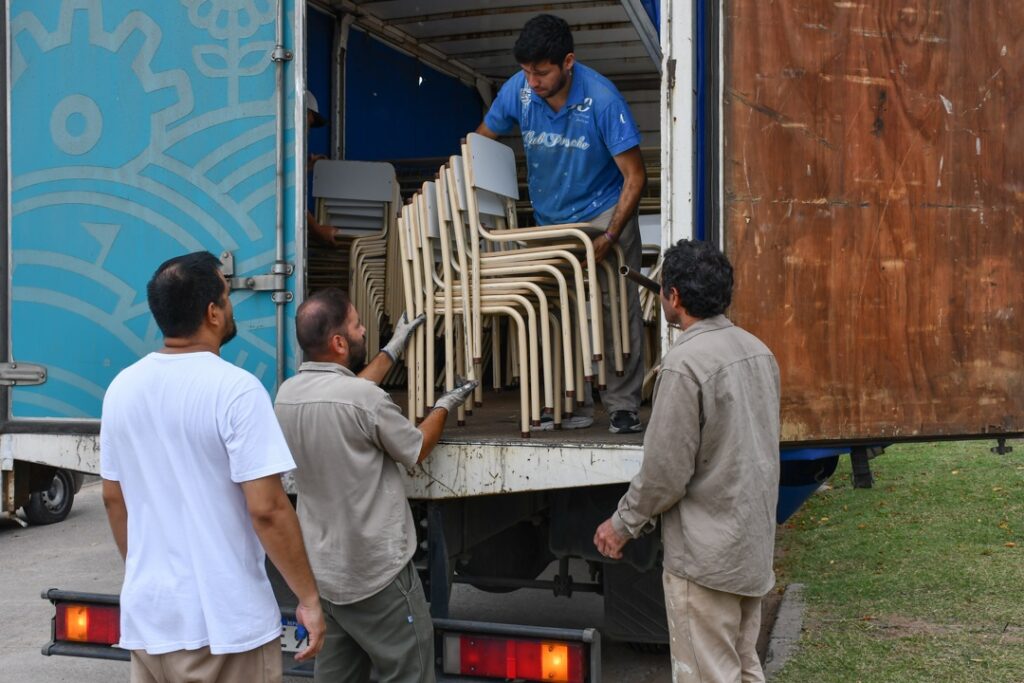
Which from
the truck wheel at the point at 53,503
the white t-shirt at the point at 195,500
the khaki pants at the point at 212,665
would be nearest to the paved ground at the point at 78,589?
the truck wheel at the point at 53,503

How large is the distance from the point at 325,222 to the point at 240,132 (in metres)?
2.71

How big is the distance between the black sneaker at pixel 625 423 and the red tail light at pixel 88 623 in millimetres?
1763

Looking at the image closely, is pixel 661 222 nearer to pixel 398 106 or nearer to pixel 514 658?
pixel 514 658

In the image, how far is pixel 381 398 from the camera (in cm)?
326

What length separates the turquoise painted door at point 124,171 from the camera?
402 cm

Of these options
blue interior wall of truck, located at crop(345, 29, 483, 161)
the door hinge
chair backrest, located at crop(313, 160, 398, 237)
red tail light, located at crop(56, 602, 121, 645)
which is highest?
Answer: blue interior wall of truck, located at crop(345, 29, 483, 161)

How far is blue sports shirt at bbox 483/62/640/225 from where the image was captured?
420 cm

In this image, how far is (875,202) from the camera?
3541 millimetres

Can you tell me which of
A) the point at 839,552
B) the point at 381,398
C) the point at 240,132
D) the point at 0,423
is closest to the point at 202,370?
the point at 381,398

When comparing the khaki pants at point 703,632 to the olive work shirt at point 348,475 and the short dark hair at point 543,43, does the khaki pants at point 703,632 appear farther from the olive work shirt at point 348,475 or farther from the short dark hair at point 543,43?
the short dark hair at point 543,43

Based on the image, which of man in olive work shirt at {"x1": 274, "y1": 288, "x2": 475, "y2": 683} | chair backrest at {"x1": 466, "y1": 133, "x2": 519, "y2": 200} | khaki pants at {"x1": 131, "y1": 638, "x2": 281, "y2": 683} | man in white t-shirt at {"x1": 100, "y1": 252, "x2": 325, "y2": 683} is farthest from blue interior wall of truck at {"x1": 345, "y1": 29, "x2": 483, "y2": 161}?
khaki pants at {"x1": 131, "y1": 638, "x2": 281, "y2": 683}

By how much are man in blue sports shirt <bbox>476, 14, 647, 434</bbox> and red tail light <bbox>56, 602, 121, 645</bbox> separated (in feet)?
5.54

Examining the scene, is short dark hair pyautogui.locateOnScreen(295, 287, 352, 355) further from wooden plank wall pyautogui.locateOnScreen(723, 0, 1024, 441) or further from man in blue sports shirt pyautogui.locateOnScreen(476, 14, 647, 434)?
wooden plank wall pyautogui.locateOnScreen(723, 0, 1024, 441)

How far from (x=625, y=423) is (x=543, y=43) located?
1.39m
